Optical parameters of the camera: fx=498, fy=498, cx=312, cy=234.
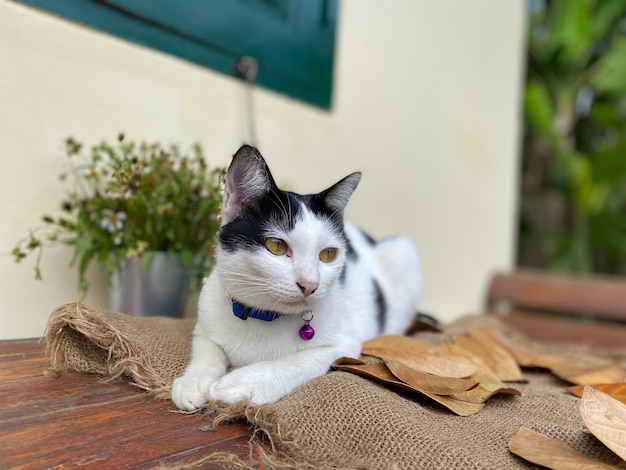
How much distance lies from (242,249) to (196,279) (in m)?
0.63

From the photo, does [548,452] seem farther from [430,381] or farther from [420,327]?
[420,327]

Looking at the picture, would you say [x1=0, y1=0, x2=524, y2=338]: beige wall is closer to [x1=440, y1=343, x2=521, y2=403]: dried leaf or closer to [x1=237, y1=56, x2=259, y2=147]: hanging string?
[x1=237, y1=56, x2=259, y2=147]: hanging string

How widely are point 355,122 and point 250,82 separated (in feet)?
1.92

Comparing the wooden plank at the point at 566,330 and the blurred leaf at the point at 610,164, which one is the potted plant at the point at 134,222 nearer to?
the wooden plank at the point at 566,330

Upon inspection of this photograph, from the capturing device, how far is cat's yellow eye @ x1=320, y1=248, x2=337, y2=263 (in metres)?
0.89

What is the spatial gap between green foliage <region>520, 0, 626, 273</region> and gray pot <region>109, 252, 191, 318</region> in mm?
2729

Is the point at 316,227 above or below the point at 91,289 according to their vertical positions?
above

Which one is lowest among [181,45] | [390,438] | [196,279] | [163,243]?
[390,438]

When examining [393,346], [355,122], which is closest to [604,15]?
[355,122]

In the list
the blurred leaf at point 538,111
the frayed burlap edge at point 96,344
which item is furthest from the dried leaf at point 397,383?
the blurred leaf at point 538,111

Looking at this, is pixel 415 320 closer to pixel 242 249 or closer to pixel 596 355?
pixel 596 355

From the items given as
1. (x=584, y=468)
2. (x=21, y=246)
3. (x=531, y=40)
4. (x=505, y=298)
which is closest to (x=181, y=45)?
(x=21, y=246)

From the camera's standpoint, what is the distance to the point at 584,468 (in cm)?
64

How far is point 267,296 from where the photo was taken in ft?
2.77
